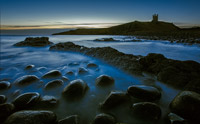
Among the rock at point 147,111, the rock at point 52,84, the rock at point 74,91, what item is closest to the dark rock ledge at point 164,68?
the rock at point 147,111

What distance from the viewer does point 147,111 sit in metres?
0.99

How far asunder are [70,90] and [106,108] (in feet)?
1.75

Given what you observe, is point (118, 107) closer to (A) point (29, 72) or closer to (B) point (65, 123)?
(B) point (65, 123)

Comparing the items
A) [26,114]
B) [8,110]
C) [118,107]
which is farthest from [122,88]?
[8,110]

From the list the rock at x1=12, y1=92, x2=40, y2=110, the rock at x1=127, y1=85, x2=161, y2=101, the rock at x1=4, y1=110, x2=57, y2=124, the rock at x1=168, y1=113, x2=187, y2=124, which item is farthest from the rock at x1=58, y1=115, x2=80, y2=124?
the rock at x1=168, y1=113, x2=187, y2=124

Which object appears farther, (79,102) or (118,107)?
(79,102)

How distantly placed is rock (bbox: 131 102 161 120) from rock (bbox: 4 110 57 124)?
0.79m

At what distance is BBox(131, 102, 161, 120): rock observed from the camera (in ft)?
3.19

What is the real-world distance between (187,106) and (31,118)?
4.52 feet

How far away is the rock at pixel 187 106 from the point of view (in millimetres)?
931

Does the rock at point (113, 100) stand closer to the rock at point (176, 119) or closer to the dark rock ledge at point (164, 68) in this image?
the rock at point (176, 119)

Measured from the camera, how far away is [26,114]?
0.91 metres

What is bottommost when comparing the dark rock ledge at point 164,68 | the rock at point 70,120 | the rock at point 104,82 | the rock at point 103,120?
the rock at point 70,120

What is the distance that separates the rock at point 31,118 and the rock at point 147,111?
788 mm
